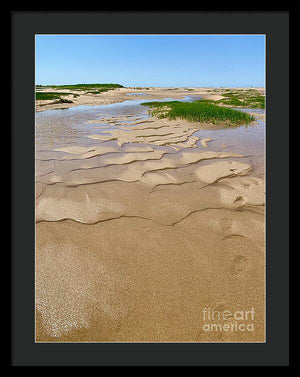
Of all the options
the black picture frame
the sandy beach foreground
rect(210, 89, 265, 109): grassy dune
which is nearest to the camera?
the black picture frame

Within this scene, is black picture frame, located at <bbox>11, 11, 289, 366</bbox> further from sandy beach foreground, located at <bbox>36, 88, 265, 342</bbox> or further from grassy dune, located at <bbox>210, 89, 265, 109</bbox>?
grassy dune, located at <bbox>210, 89, 265, 109</bbox>

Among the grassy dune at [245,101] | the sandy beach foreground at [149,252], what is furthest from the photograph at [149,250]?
the grassy dune at [245,101]

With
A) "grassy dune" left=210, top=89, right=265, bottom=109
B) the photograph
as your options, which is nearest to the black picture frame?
the photograph

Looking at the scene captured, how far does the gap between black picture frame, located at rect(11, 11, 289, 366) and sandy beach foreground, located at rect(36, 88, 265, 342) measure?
42 centimetres

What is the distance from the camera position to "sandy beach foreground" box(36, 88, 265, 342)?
2064mm

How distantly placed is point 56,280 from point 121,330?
88 cm

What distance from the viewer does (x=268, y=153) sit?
5.69 ft
